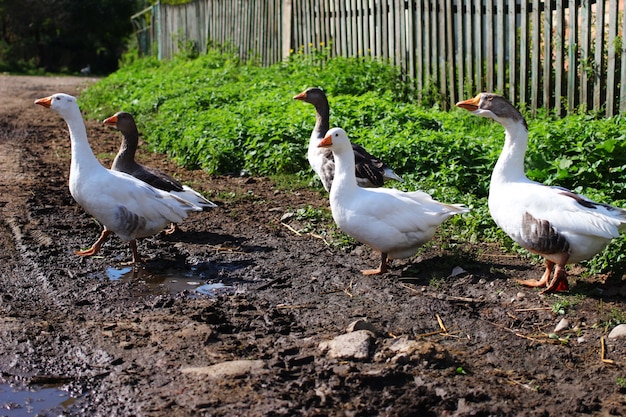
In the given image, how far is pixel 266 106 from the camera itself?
35.0 ft

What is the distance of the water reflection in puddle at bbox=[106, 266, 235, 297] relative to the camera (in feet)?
17.8

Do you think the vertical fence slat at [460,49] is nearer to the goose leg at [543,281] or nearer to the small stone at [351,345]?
the goose leg at [543,281]

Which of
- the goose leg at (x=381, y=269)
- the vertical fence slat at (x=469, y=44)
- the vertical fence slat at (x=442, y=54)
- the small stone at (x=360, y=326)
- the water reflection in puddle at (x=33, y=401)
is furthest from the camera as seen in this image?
the vertical fence slat at (x=442, y=54)

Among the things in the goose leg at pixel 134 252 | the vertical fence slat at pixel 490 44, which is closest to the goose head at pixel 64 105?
the goose leg at pixel 134 252

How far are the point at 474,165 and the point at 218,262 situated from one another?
2.78 meters

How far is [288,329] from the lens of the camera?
4.51m

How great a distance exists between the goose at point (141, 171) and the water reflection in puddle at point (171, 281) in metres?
0.96

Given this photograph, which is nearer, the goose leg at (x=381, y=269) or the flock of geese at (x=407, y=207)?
the flock of geese at (x=407, y=207)

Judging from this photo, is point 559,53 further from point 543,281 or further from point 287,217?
point 543,281

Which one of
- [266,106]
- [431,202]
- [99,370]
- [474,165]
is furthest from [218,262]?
[266,106]

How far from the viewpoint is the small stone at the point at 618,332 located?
4.36 meters

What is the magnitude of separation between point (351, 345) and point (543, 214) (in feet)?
5.58

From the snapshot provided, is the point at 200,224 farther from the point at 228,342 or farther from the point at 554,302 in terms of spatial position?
the point at 554,302

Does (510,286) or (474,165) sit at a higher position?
(474,165)
